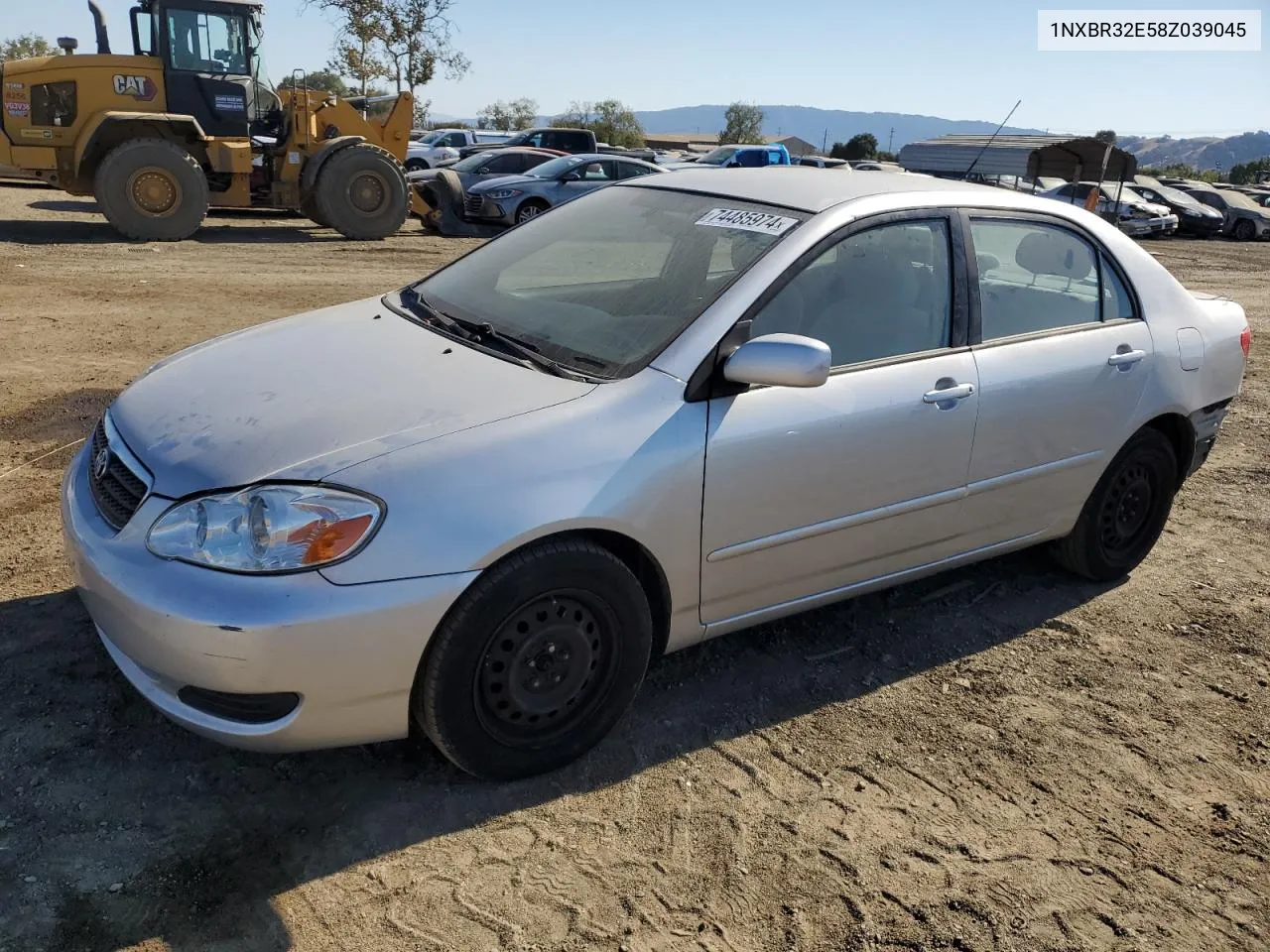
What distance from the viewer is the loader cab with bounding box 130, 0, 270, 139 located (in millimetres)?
13273

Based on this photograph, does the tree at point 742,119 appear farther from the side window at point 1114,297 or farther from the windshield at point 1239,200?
the side window at point 1114,297

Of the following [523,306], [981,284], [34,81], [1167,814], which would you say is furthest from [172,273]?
[1167,814]

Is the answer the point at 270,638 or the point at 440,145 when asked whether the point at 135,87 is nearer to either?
the point at 270,638

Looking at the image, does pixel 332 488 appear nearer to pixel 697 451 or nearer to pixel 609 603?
pixel 609 603

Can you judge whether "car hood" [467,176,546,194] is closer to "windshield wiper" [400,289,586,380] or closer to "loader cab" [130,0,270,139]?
"loader cab" [130,0,270,139]

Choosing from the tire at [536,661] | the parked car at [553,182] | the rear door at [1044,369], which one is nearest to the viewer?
the tire at [536,661]

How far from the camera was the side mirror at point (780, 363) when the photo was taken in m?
2.90

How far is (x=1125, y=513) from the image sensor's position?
4434 millimetres

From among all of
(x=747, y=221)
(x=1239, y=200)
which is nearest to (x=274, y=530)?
(x=747, y=221)

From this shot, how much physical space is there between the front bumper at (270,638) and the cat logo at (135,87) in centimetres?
1277

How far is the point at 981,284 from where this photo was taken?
371 cm

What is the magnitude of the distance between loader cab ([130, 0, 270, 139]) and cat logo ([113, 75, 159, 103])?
208 mm

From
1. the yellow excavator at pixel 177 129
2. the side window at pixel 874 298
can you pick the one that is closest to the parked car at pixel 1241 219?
the yellow excavator at pixel 177 129

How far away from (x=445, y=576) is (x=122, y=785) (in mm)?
1121
